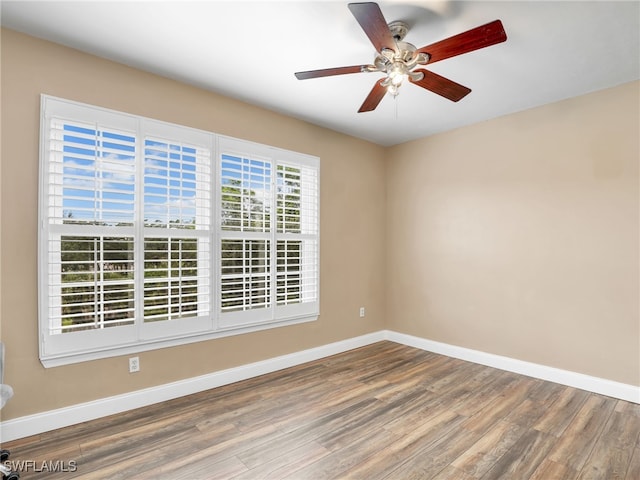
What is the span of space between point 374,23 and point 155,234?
7.09 feet

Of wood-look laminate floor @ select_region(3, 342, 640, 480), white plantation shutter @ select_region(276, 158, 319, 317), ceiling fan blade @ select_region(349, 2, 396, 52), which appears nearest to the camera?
ceiling fan blade @ select_region(349, 2, 396, 52)

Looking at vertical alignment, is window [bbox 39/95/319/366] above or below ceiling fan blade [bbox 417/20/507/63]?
below

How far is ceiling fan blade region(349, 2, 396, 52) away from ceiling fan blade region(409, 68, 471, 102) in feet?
1.15

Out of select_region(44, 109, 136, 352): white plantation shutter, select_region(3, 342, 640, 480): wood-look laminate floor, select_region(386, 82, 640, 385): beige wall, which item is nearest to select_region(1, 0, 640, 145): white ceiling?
select_region(386, 82, 640, 385): beige wall

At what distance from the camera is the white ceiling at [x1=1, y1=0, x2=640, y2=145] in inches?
79.6

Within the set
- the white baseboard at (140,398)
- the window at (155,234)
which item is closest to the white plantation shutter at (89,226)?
the window at (155,234)

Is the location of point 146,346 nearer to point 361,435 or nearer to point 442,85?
point 361,435

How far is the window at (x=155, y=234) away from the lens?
2.37 m

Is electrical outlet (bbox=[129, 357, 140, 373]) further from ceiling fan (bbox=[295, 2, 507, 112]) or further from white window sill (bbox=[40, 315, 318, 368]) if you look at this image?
ceiling fan (bbox=[295, 2, 507, 112])

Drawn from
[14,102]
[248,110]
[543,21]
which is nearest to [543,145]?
[543,21]

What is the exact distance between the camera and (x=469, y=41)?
1778mm

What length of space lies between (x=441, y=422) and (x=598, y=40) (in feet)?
9.36

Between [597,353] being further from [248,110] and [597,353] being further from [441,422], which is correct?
[248,110]

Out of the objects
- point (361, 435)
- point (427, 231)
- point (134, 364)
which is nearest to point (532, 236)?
point (427, 231)
